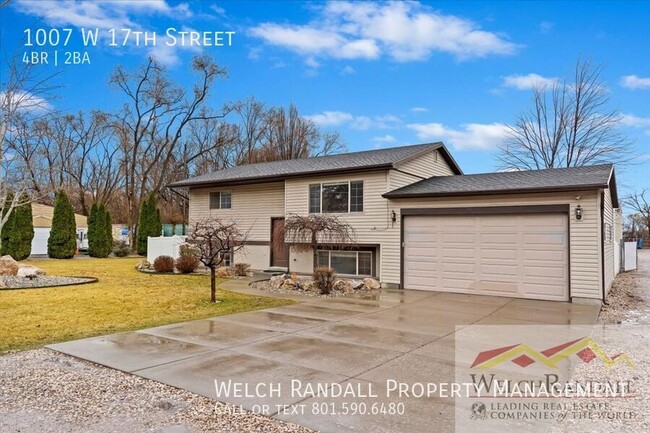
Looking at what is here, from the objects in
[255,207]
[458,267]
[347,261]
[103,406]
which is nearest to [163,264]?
[255,207]

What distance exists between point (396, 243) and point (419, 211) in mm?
1219

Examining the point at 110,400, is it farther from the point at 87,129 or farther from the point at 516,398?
the point at 87,129

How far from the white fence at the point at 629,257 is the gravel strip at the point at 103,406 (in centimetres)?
2242

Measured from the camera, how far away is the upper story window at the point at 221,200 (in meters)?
18.3

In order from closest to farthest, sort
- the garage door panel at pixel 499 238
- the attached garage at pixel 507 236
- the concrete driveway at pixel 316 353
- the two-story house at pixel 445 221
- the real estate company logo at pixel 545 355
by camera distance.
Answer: the concrete driveway at pixel 316 353 → the real estate company logo at pixel 545 355 → the attached garage at pixel 507 236 → the two-story house at pixel 445 221 → the garage door panel at pixel 499 238

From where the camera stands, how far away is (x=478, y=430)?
3473 mm

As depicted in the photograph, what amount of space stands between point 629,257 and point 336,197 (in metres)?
15.7

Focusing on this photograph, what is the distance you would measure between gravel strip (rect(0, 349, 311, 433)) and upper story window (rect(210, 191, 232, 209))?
13536 mm

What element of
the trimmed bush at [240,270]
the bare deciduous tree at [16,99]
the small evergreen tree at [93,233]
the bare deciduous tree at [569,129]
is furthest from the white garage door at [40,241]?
the bare deciduous tree at [569,129]

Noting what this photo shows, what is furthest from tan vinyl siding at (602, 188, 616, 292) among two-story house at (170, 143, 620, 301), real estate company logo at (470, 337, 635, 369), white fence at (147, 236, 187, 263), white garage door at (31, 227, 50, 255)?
white garage door at (31, 227, 50, 255)

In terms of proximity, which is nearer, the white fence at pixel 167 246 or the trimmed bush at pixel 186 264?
the trimmed bush at pixel 186 264

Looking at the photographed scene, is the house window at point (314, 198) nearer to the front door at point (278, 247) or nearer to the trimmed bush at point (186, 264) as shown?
the front door at point (278, 247)

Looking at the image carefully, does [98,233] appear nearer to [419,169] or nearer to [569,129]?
[419,169]

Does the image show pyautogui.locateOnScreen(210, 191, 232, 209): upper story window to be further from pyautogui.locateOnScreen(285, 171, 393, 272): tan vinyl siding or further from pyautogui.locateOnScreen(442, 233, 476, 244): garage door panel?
pyautogui.locateOnScreen(442, 233, 476, 244): garage door panel
